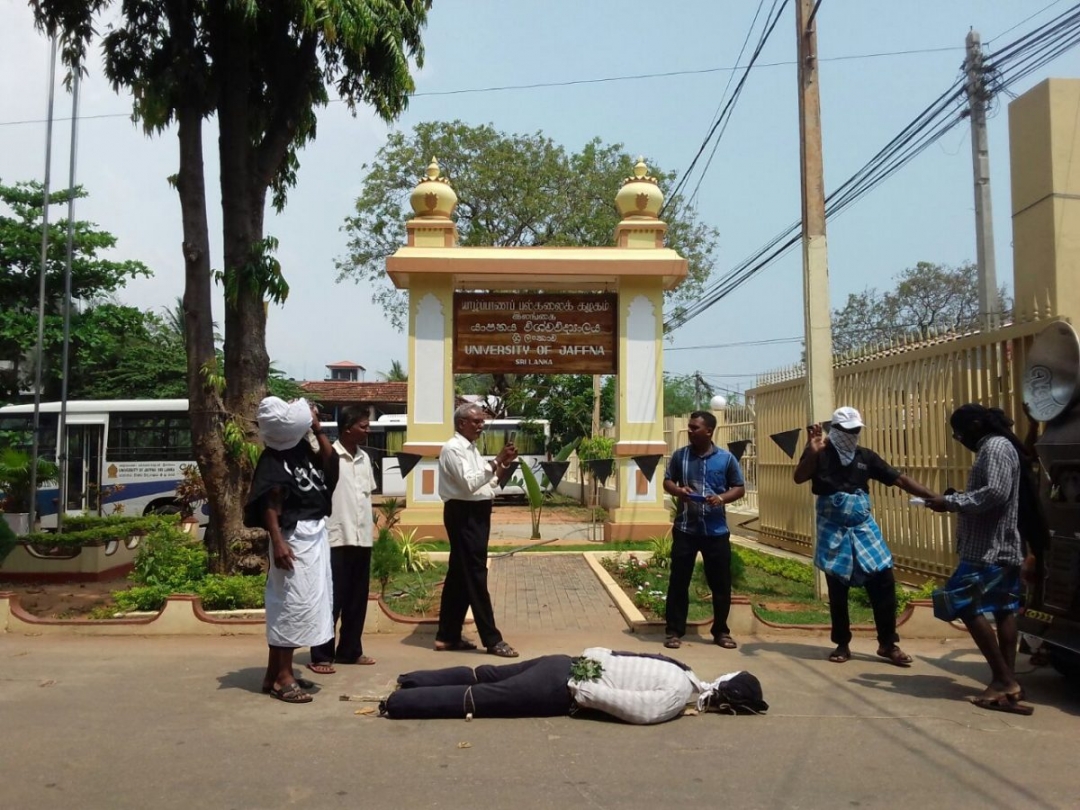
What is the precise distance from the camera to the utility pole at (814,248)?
866 cm

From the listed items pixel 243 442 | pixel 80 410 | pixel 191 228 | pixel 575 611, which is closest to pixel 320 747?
pixel 575 611

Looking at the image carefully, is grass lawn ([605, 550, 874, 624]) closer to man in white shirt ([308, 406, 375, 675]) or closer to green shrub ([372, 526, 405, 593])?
green shrub ([372, 526, 405, 593])

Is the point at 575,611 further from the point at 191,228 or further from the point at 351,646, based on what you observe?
the point at 191,228

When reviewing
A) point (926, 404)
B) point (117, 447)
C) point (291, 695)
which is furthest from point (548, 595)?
point (117, 447)

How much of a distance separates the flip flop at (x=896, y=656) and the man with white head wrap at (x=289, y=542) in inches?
148

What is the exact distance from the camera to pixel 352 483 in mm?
6539

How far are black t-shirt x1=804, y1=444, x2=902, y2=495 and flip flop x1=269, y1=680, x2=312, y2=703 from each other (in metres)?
3.61

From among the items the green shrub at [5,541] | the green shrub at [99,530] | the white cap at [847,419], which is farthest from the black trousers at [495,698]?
the green shrub at [5,541]

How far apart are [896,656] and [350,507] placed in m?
3.86

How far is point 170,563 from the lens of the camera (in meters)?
9.20

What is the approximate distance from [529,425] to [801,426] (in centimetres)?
1473

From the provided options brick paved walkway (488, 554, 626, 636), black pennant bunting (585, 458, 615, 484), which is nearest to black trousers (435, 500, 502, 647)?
brick paved walkway (488, 554, 626, 636)

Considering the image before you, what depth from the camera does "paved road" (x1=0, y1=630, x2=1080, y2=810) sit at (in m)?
4.06

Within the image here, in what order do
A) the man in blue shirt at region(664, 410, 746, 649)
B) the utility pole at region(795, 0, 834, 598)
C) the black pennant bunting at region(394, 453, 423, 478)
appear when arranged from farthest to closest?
the black pennant bunting at region(394, 453, 423, 478)
the utility pole at region(795, 0, 834, 598)
the man in blue shirt at region(664, 410, 746, 649)
